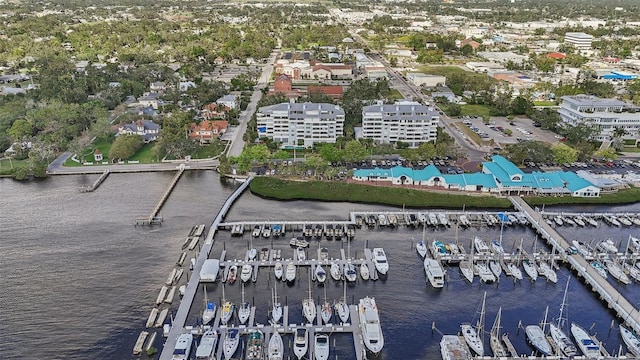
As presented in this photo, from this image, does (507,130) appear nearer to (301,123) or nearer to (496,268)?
(301,123)

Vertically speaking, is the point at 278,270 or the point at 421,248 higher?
the point at 278,270

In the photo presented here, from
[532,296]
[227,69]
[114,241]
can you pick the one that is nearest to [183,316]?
[114,241]

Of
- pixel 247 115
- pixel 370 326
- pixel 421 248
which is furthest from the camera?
pixel 247 115

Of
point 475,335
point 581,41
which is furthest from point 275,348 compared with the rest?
point 581,41

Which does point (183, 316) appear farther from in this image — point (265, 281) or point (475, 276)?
point (475, 276)

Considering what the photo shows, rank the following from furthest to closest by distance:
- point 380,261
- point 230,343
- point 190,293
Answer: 1. point 380,261
2. point 190,293
3. point 230,343

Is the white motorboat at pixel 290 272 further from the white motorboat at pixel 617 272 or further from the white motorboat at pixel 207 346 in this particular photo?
the white motorboat at pixel 617 272
